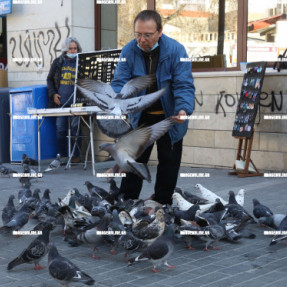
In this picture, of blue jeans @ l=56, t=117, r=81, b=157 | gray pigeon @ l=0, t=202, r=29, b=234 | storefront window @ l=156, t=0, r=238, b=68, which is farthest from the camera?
blue jeans @ l=56, t=117, r=81, b=157

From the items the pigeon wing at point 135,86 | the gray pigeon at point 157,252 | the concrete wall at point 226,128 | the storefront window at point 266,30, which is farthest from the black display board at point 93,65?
the gray pigeon at point 157,252

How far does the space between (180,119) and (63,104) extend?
633 centimetres

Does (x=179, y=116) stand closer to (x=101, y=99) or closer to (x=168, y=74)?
(x=168, y=74)

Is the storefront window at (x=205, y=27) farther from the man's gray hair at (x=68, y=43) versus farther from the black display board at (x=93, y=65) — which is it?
the man's gray hair at (x=68, y=43)

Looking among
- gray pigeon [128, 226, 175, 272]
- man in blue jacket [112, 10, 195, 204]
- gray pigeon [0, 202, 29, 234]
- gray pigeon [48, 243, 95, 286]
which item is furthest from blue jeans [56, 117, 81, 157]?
gray pigeon [48, 243, 95, 286]

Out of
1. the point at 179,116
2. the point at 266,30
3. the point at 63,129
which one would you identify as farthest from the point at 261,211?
the point at 63,129

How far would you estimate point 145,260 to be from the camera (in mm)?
4500

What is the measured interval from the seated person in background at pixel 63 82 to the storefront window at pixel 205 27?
1976mm

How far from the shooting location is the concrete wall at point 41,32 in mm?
12320

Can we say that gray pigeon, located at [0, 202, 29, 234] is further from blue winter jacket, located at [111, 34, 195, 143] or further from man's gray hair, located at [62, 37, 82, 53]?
man's gray hair, located at [62, 37, 82, 53]

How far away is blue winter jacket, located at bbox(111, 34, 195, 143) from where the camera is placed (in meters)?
5.65

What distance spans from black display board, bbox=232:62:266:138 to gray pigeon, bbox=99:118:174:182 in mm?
4407

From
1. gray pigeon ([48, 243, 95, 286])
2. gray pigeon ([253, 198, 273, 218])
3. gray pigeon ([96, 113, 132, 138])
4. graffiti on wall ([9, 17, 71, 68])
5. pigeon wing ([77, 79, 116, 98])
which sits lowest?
gray pigeon ([253, 198, 273, 218])

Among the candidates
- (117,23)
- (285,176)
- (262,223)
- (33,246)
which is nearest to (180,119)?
(262,223)
